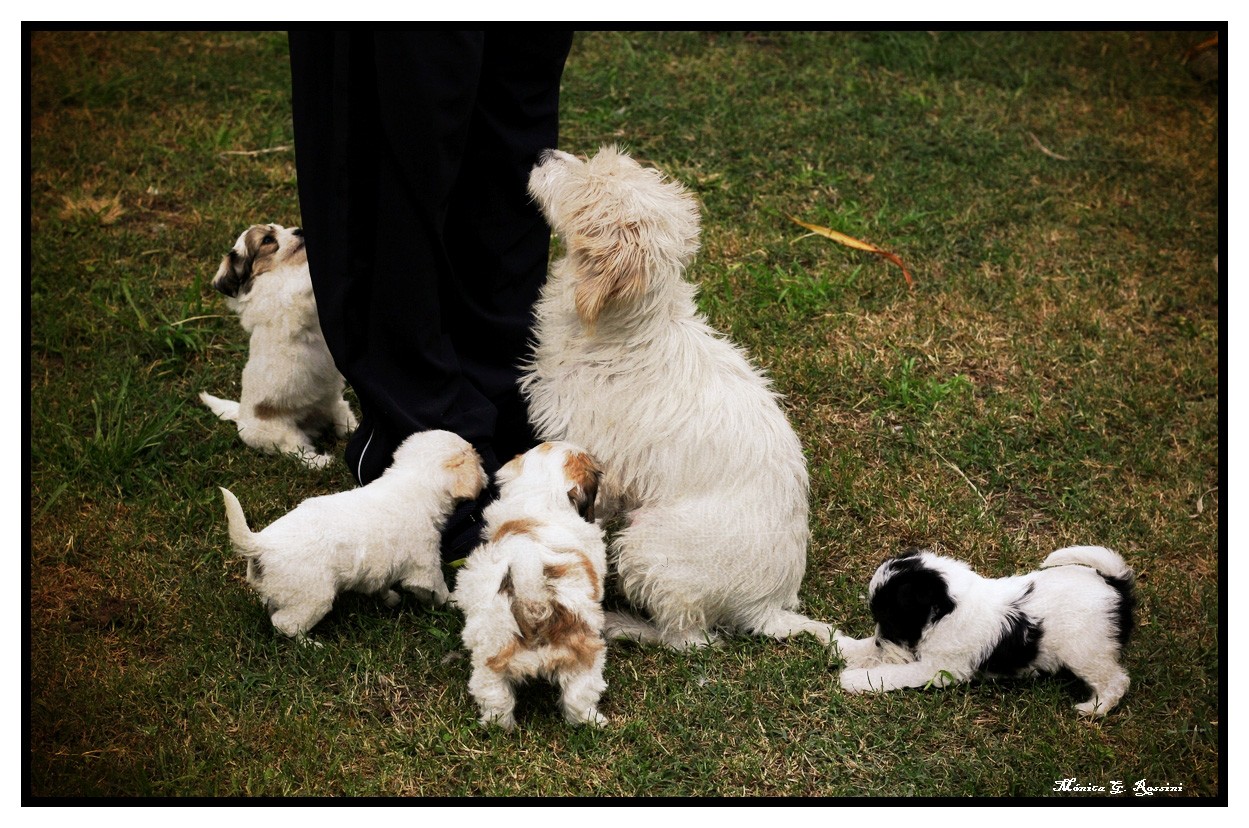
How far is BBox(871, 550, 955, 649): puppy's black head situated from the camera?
3465mm

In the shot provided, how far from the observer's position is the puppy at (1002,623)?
134 inches

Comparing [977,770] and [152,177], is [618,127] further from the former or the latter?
[977,770]

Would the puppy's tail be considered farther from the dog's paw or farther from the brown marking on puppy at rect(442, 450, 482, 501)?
the brown marking on puppy at rect(442, 450, 482, 501)

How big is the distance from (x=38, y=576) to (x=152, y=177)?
3.43 metres

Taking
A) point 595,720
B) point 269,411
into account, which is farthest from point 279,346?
point 595,720

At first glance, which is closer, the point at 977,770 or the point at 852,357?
the point at 977,770

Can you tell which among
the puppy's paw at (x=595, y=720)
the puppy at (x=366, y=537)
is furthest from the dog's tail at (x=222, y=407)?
the puppy's paw at (x=595, y=720)

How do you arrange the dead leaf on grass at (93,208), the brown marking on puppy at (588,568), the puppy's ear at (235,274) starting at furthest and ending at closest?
the dead leaf on grass at (93,208) → the puppy's ear at (235,274) → the brown marking on puppy at (588,568)

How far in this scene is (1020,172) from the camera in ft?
23.9

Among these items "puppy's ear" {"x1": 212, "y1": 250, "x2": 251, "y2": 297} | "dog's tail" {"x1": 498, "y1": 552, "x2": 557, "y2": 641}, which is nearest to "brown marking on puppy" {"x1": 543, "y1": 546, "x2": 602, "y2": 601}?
"dog's tail" {"x1": 498, "y1": 552, "x2": 557, "y2": 641}

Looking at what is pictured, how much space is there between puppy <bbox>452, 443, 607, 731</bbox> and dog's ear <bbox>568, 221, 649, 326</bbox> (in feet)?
1.85

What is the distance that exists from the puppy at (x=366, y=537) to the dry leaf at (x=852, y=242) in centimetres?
337

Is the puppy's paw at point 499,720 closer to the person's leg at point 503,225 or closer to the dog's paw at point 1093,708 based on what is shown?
the person's leg at point 503,225
